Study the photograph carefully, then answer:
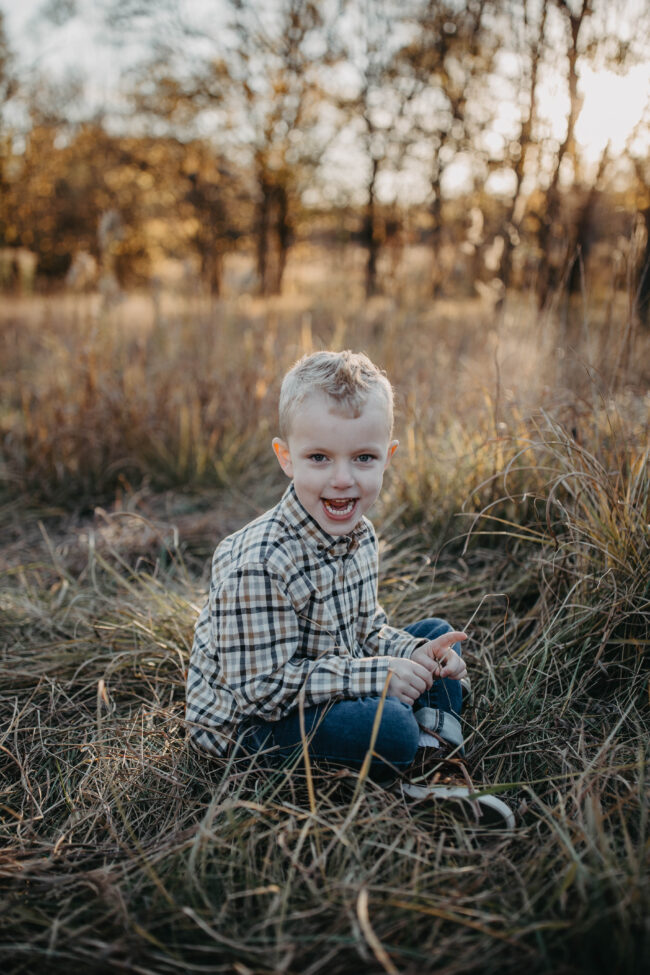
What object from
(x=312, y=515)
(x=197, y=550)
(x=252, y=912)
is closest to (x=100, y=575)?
(x=197, y=550)

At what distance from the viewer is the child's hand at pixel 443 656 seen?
1467 mm

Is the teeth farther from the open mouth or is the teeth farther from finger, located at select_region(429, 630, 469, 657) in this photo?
finger, located at select_region(429, 630, 469, 657)

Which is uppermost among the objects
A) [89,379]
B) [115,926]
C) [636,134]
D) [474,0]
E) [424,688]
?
[474,0]

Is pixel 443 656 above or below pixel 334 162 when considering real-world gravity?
below

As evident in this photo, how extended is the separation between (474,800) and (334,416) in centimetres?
85

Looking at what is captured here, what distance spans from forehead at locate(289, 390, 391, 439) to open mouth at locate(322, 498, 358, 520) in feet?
0.50

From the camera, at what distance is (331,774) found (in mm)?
1398

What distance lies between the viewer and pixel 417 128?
365 inches

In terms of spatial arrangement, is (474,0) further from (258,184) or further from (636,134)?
(258,184)

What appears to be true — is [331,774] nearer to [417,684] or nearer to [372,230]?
[417,684]

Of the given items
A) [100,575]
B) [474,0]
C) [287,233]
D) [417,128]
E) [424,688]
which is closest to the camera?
[424,688]

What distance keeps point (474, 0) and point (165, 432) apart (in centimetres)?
512

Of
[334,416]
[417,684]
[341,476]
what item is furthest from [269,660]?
[334,416]

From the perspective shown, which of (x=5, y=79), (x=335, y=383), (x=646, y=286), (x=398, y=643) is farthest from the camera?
(x=5, y=79)
